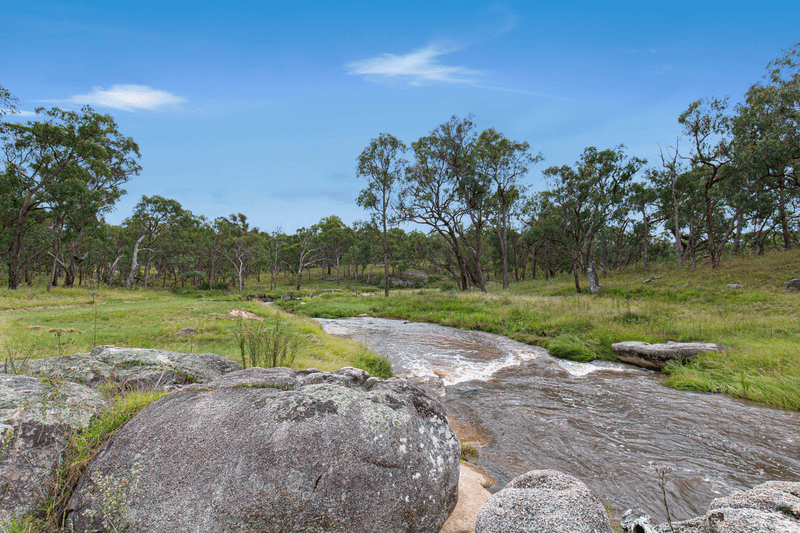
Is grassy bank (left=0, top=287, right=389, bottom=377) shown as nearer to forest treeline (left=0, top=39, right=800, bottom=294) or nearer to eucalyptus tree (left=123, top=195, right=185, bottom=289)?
forest treeline (left=0, top=39, right=800, bottom=294)

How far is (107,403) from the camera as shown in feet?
11.6

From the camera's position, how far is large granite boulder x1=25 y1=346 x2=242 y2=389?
14.3 ft

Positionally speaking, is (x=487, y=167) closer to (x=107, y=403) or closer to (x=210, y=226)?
(x=107, y=403)

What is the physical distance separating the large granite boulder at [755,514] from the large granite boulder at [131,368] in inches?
204

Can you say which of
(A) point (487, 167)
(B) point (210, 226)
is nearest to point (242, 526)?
(A) point (487, 167)

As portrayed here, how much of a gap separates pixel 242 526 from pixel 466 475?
282cm

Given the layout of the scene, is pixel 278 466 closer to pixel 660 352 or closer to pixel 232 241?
pixel 660 352

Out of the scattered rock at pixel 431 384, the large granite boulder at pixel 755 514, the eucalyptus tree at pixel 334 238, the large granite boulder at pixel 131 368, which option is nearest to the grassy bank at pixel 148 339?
the scattered rock at pixel 431 384

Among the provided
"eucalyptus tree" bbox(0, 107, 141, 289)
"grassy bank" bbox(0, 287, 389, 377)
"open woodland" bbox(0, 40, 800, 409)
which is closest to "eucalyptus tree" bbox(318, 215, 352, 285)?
"open woodland" bbox(0, 40, 800, 409)

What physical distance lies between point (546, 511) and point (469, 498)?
134 cm

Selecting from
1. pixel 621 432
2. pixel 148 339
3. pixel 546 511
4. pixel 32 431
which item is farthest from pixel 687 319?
pixel 148 339

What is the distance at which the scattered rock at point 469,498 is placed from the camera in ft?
10.3

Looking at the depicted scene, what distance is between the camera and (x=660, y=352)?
10164 millimetres

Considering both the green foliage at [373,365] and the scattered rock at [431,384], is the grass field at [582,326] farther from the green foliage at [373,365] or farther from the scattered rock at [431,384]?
the scattered rock at [431,384]
